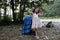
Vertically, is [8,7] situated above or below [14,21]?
above

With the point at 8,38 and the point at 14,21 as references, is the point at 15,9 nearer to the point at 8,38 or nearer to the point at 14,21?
the point at 14,21

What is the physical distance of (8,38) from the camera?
8.68m

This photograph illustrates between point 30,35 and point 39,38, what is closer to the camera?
point 39,38

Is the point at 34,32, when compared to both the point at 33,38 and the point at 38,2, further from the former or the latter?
the point at 38,2

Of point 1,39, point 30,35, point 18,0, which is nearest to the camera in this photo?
point 1,39

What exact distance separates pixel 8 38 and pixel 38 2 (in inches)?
222

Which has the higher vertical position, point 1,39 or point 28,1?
point 28,1

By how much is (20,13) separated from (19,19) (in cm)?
42

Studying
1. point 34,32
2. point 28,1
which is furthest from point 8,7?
point 34,32

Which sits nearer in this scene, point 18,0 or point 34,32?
point 34,32

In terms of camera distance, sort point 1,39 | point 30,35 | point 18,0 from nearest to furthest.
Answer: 1. point 1,39
2. point 30,35
3. point 18,0

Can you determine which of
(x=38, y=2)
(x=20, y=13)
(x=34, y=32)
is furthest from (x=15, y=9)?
→ (x=34, y=32)

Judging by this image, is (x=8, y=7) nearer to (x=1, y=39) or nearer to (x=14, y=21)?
(x=14, y=21)

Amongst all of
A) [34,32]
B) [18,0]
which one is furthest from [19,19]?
[34,32]
